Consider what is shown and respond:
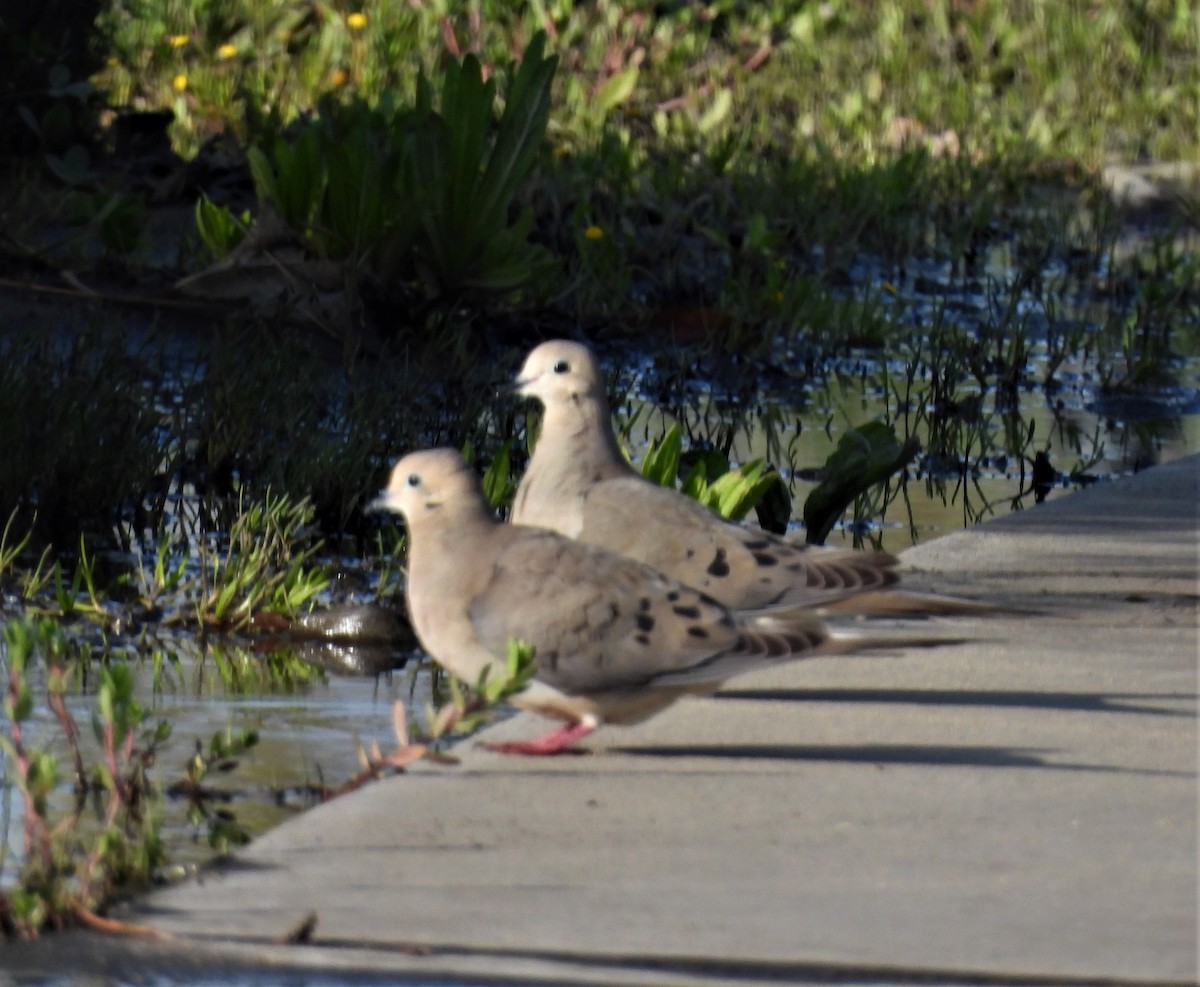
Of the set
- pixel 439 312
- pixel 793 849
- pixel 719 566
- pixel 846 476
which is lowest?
pixel 793 849

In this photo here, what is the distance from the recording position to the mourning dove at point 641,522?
4.78 meters

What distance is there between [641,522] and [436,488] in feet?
1.57

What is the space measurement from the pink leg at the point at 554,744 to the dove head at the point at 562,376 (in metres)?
1.14

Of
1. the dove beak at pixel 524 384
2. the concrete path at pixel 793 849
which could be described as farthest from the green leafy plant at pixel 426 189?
the concrete path at pixel 793 849

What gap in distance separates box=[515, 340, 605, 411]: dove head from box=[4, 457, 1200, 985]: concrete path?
31.4 inches

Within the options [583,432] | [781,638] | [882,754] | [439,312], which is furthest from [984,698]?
[439,312]

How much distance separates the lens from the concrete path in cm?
331

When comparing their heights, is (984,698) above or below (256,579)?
below

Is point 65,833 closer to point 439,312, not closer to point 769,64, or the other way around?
point 439,312

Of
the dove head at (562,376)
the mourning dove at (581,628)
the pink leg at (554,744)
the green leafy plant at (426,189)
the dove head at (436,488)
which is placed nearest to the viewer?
the mourning dove at (581,628)

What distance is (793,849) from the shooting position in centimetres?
381

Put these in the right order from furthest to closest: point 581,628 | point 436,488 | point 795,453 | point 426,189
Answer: point 426,189 < point 795,453 < point 436,488 < point 581,628

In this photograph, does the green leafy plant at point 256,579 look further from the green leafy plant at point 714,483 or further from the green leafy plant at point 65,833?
the green leafy plant at point 65,833

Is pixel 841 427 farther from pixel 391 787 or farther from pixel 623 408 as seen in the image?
pixel 391 787
